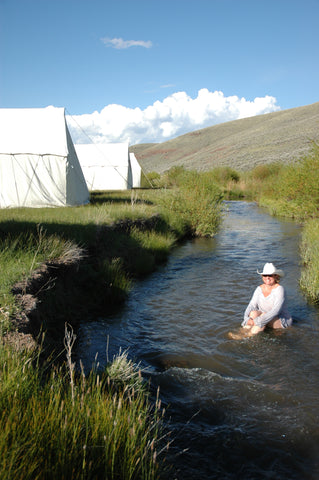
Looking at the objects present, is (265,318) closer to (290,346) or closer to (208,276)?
(290,346)

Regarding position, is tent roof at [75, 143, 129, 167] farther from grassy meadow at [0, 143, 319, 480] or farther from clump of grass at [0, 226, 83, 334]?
clump of grass at [0, 226, 83, 334]

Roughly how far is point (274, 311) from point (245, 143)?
82.1 m

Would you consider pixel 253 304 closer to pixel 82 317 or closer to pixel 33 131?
pixel 82 317

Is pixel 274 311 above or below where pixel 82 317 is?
above

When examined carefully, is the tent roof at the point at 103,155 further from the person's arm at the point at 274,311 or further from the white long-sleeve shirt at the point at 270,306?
the person's arm at the point at 274,311

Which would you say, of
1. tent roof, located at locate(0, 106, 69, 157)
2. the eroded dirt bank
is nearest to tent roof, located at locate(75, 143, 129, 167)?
tent roof, located at locate(0, 106, 69, 157)

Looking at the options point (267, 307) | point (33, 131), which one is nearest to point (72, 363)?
point (267, 307)

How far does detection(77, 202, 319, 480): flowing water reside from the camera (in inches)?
139

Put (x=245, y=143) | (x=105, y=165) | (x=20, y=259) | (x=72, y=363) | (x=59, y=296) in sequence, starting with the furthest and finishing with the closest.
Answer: (x=245, y=143) < (x=105, y=165) < (x=59, y=296) < (x=20, y=259) < (x=72, y=363)

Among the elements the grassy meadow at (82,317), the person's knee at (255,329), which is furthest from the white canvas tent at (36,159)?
the person's knee at (255,329)

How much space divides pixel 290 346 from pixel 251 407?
176 centimetres

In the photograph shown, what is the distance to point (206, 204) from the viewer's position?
16016 mm

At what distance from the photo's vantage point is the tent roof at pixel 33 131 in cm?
1636

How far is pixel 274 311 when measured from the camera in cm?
601
